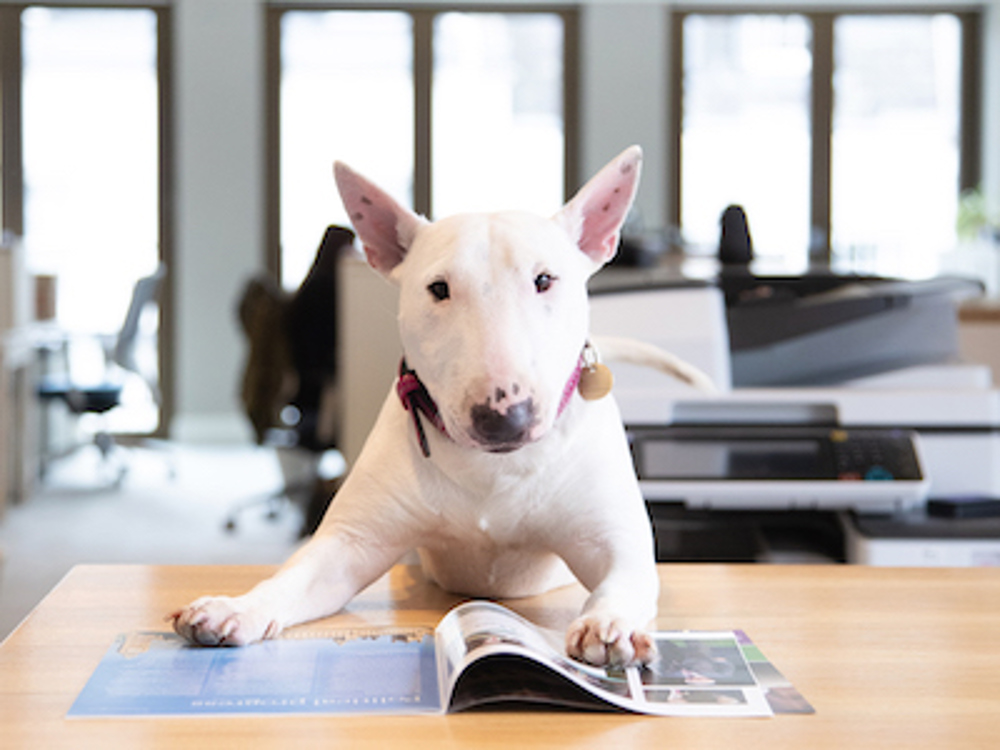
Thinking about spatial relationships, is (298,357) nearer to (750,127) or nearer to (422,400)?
(422,400)

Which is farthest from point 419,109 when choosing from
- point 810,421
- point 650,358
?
point 650,358

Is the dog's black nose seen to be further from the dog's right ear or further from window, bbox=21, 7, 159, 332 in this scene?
window, bbox=21, 7, 159, 332

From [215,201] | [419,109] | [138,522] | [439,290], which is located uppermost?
[419,109]

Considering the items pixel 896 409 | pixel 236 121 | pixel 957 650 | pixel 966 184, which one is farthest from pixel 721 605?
pixel 966 184

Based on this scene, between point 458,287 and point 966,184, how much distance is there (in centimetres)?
734

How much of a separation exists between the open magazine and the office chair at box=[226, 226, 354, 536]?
10.1 ft

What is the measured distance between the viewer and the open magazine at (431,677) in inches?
27.6

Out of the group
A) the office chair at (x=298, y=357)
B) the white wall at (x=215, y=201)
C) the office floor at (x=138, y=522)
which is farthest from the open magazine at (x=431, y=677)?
the white wall at (x=215, y=201)

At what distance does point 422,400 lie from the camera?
0.88m

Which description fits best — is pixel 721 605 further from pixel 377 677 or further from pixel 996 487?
pixel 996 487

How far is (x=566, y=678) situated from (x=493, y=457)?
0.21 m

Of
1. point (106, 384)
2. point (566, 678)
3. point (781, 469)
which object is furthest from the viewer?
point (106, 384)

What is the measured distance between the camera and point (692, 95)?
721 cm

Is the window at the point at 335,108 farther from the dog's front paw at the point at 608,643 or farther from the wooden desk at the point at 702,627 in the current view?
the dog's front paw at the point at 608,643
